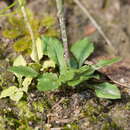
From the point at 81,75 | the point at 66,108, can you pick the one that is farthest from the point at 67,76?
the point at 66,108

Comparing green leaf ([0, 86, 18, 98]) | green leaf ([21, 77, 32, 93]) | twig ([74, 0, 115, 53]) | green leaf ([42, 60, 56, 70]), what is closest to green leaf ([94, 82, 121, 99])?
green leaf ([42, 60, 56, 70])

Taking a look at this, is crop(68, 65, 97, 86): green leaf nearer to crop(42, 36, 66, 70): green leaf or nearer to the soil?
the soil

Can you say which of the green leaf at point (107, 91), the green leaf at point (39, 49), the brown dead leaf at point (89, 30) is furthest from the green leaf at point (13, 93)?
the brown dead leaf at point (89, 30)

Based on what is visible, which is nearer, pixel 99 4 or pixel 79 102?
pixel 79 102

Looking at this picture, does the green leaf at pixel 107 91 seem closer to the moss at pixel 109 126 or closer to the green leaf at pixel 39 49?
the moss at pixel 109 126

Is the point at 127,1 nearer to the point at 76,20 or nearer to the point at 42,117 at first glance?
the point at 76,20

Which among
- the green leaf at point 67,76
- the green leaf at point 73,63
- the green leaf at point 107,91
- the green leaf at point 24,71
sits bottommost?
the green leaf at point 107,91

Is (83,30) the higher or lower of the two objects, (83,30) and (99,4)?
the lower

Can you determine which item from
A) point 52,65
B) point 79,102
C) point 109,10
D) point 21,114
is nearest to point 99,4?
point 109,10
